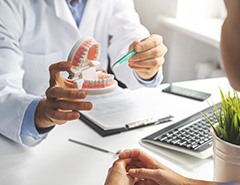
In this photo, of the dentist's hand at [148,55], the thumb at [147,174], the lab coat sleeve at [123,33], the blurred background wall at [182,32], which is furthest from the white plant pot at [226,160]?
the blurred background wall at [182,32]

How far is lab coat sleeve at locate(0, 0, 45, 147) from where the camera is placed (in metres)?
0.92

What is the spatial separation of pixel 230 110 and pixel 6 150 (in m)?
0.47

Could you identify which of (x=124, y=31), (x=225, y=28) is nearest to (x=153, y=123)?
(x=124, y=31)

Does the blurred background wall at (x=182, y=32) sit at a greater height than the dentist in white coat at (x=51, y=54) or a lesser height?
lesser

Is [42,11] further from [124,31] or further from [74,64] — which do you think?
[74,64]

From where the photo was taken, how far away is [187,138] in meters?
0.91

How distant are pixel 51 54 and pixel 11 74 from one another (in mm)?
249

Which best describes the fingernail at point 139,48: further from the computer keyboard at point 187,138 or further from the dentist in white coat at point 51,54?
the computer keyboard at point 187,138

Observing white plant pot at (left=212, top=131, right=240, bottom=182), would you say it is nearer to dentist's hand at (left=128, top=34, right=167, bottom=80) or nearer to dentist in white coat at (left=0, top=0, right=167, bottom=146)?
dentist in white coat at (left=0, top=0, right=167, bottom=146)

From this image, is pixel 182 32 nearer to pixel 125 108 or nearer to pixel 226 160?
pixel 125 108

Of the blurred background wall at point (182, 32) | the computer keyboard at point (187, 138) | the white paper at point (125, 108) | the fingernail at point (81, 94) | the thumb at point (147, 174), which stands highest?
the fingernail at point (81, 94)

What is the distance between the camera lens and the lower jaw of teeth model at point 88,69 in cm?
80

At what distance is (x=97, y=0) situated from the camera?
1.28 metres

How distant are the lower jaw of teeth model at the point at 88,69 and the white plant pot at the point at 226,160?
236mm
